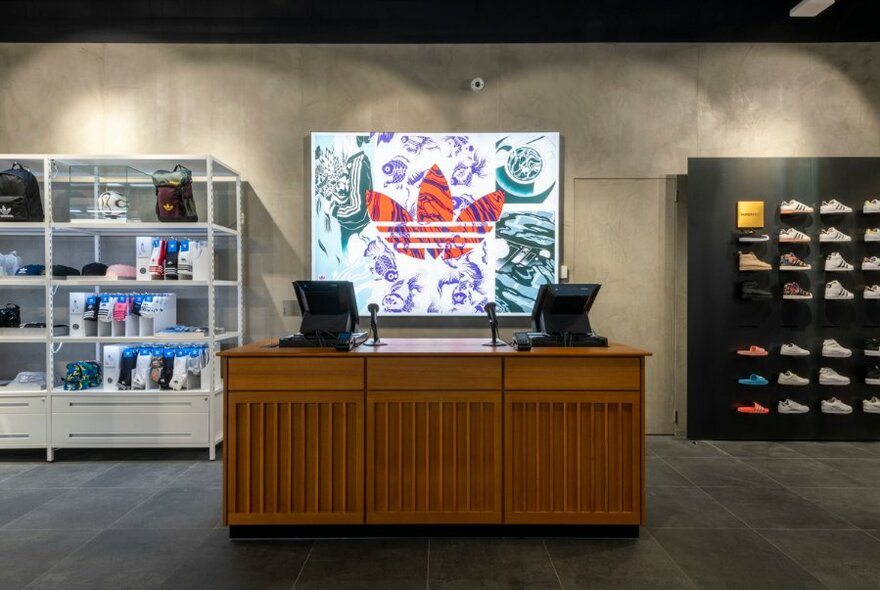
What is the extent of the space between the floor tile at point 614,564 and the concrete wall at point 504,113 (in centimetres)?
230

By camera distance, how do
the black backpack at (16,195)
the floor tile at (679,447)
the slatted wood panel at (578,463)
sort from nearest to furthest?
the slatted wood panel at (578,463) < the black backpack at (16,195) < the floor tile at (679,447)

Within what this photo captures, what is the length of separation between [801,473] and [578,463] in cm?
228

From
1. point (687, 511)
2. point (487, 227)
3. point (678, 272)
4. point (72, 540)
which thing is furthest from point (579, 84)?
point (72, 540)

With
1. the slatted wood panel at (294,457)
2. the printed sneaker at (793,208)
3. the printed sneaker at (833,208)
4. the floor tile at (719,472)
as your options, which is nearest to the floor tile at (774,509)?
the floor tile at (719,472)

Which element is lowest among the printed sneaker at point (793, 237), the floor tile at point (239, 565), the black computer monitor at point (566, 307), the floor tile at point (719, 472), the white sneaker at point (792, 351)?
the floor tile at point (719, 472)

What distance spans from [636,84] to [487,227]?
194 centimetres

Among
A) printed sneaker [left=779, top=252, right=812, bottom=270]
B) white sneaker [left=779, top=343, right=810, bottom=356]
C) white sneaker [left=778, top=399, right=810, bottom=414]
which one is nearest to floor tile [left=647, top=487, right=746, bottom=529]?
white sneaker [left=778, top=399, right=810, bottom=414]

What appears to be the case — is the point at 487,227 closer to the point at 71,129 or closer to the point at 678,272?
the point at 678,272

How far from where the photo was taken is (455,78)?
4.72 meters

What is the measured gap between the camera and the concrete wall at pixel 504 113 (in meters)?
4.70

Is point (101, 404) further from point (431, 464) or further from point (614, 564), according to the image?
point (614, 564)

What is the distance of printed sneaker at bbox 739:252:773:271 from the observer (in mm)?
4496

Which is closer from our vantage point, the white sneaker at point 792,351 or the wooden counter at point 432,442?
the wooden counter at point 432,442

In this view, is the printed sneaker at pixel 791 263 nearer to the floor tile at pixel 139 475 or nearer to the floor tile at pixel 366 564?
the floor tile at pixel 366 564
